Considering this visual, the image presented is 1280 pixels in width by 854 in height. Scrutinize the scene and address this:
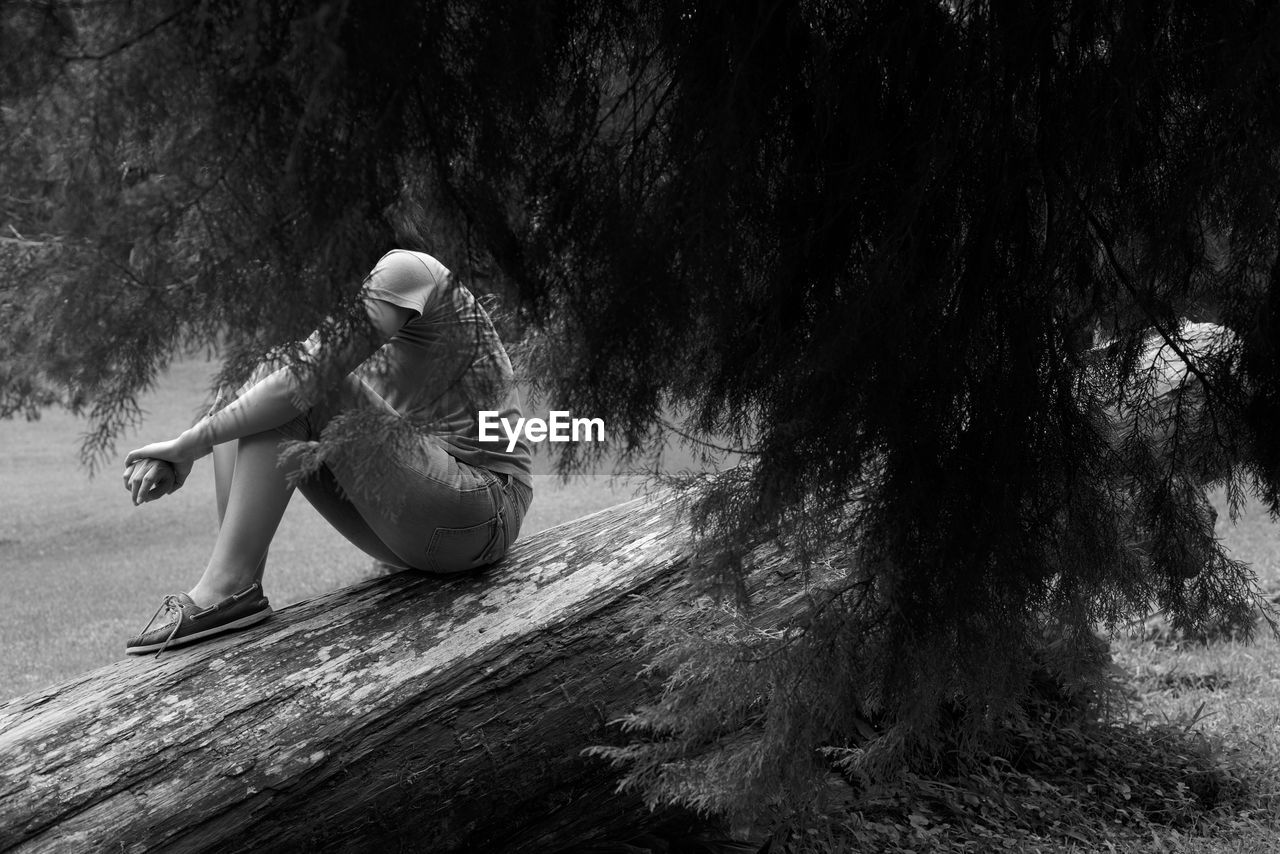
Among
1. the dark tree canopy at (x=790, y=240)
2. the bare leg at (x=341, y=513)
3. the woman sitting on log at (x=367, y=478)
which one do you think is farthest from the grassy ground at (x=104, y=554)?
the dark tree canopy at (x=790, y=240)

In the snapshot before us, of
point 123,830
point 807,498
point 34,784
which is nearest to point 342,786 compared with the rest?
point 123,830

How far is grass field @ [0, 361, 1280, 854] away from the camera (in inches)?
146

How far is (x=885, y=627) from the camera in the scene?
237 centimetres

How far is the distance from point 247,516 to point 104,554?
34.3ft

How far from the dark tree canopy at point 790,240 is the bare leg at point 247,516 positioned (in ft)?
2.96

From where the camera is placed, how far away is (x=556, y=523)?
1064 cm

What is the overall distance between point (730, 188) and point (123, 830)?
191 centimetres

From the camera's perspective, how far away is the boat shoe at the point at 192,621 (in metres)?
3.08

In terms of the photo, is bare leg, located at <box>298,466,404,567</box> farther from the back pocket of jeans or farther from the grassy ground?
the grassy ground

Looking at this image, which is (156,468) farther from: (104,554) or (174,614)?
(104,554)

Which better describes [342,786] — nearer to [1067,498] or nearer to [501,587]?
[501,587]

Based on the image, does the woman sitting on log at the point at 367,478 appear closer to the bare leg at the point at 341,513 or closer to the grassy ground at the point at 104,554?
the bare leg at the point at 341,513

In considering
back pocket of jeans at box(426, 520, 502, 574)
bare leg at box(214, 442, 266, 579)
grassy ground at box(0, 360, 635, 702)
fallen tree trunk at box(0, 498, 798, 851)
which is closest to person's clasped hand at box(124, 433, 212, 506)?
bare leg at box(214, 442, 266, 579)

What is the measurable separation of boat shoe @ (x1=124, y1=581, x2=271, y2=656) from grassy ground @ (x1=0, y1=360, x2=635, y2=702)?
7.18ft
